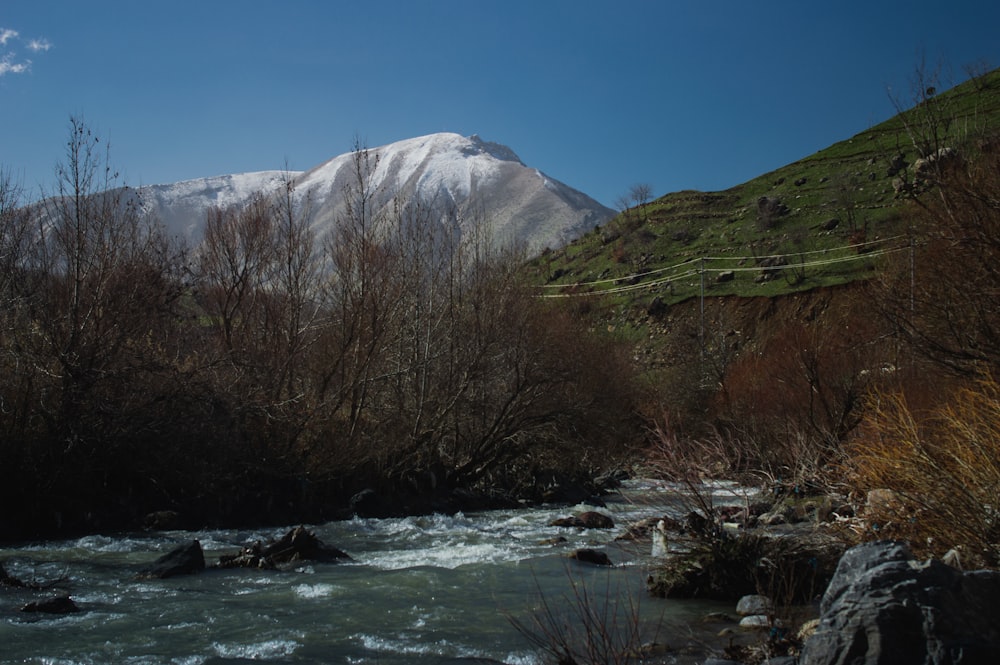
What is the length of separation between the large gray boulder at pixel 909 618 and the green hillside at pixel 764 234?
35.9 meters

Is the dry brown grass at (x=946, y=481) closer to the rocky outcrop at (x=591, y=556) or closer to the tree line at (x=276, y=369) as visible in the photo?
the rocky outcrop at (x=591, y=556)

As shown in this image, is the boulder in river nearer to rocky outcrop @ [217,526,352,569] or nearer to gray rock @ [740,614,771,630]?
rocky outcrop @ [217,526,352,569]

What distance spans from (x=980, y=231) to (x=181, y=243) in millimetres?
24508

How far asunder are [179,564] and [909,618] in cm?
1008

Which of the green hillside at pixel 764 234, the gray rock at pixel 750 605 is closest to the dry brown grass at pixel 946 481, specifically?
the gray rock at pixel 750 605

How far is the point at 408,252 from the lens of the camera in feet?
77.8

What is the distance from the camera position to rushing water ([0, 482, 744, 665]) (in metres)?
7.97

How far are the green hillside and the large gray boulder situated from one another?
35.9 m

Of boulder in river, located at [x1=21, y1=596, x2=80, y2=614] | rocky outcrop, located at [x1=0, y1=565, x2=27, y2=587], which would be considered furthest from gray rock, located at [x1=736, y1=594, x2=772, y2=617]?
rocky outcrop, located at [x1=0, y1=565, x2=27, y2=587]

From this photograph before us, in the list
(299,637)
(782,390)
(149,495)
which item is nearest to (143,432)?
(149,495)

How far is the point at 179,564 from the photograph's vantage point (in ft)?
39.1

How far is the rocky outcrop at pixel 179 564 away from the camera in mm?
11672

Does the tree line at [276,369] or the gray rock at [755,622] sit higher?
the tree line at [276,369]

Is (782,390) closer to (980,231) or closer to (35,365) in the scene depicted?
(980,231)
